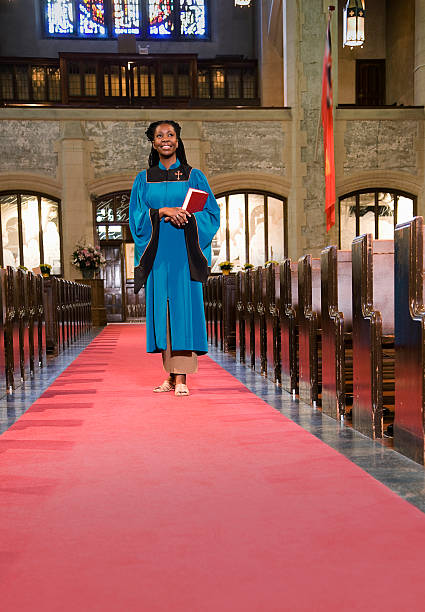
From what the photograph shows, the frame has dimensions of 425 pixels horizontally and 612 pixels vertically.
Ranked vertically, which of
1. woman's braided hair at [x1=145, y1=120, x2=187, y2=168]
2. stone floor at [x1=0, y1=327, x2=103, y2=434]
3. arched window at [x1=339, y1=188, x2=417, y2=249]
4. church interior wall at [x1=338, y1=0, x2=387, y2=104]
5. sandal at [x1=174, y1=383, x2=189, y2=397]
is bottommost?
stone floor at [x1=0, y1=327, x2=103, y2=434]

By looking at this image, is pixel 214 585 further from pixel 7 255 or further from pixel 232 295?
pixel 7 255

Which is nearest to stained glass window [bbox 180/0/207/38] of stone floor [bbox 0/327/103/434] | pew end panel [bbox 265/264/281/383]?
stone floor [bbox 0/327/103/434]

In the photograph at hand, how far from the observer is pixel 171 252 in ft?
13.1

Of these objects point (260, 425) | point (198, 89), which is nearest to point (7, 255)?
point (198, 89)

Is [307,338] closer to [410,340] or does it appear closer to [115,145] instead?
[410,340]

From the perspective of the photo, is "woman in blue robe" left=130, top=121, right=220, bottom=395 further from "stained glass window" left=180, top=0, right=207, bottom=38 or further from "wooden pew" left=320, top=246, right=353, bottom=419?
"stained glass window" left=180, top=0, right=207, bottom=38

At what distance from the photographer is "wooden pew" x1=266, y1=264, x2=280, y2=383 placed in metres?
4.59

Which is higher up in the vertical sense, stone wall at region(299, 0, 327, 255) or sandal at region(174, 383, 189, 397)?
stone wall at region(299, 0, 327, 255)

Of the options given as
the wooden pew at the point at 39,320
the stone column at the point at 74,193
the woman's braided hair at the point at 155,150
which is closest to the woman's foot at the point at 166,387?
the woman's braided hair at the point at 155,150

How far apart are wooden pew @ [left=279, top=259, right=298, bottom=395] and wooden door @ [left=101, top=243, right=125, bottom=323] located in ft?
36.8

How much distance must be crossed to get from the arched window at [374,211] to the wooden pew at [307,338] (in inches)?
456

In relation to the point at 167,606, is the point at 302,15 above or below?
above

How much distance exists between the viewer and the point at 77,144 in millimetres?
14141

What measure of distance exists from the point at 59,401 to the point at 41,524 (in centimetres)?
221
